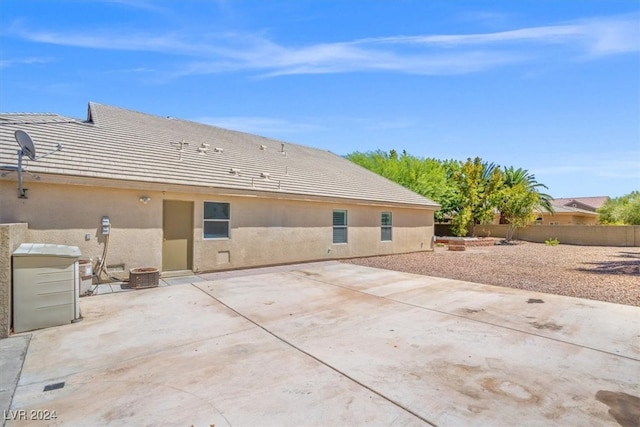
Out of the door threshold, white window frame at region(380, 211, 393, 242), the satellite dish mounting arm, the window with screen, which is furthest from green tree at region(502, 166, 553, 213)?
the satellite dish mounting arm

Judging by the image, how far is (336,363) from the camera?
13.4 feet

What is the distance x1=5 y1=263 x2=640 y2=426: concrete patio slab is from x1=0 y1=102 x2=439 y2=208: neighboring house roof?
3.90 metres

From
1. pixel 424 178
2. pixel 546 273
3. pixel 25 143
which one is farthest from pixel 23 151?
pixel 424 178

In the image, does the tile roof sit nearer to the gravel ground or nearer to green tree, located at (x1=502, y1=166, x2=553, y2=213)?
green tree, located at (x1=502, y1=166, x2=553, y2=213)

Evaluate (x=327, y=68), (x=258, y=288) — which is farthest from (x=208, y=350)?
(x=327, y=68)

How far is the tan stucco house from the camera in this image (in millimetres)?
8047

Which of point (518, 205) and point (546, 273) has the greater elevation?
point (518, 205)

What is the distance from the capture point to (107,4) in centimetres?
830

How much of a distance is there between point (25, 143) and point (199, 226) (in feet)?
14.7

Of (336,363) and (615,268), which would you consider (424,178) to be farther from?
(336,363)

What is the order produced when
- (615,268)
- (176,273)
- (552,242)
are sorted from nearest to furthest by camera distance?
(176,273) < (615,268) < (552,242)

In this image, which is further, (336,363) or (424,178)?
(424,178)

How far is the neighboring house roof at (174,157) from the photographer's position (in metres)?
8.70

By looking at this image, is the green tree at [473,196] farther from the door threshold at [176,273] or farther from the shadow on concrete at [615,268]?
the door threshold at [176,273]
